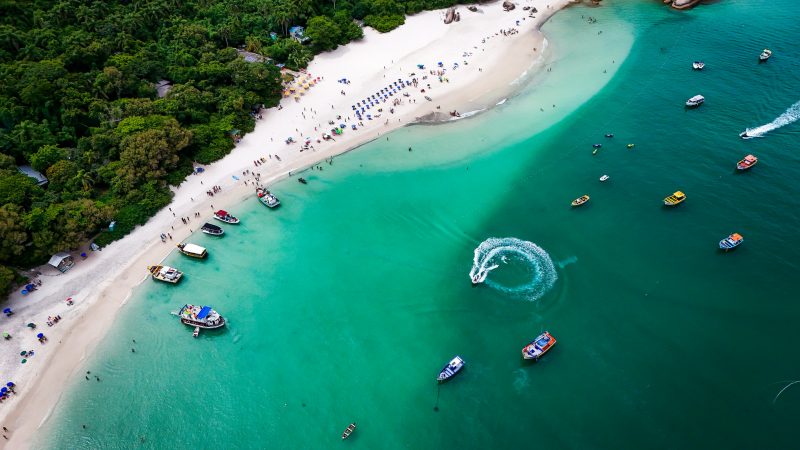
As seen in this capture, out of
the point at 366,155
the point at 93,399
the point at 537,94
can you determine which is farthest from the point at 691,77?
the point at 93,399

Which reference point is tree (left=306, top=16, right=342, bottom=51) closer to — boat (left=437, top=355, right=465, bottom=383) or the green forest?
the green forest

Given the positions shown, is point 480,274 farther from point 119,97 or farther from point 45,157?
point 119,97

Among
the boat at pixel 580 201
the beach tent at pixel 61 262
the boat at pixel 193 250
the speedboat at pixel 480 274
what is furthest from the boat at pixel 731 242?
the beach tent at pixel 61 262

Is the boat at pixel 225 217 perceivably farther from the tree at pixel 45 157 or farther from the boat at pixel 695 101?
the boat at pixel 695 101

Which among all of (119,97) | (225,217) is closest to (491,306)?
(225,217)

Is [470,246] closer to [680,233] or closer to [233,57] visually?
[680,233]
